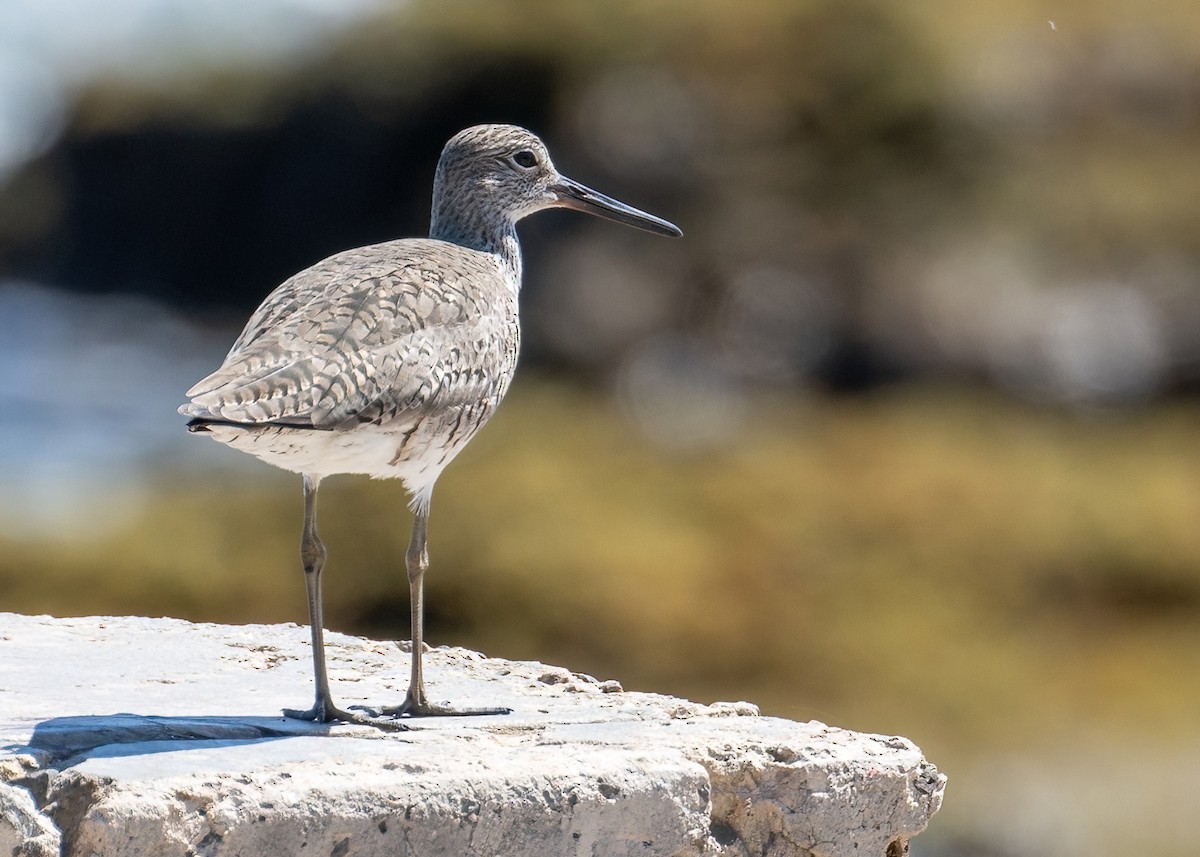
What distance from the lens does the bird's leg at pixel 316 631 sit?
5.60 metres

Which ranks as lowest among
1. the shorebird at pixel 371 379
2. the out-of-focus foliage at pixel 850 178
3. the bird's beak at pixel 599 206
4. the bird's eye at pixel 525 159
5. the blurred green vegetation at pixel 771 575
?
the blurred green vegetation at pixel 771 575

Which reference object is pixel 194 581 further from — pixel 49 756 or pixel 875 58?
pixel 875 58

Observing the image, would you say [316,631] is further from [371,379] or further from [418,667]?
[371,379]

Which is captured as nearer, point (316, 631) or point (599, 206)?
point (316, 631)

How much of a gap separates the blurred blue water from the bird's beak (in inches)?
283

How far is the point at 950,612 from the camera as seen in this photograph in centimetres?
1270

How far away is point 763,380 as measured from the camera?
54.3ft

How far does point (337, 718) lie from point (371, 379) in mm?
1143

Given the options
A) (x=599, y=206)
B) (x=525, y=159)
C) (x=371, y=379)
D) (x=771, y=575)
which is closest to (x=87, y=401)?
(x=771, y=575)

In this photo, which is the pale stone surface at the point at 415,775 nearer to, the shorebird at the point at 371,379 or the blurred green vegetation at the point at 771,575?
the shorebird at the point at 371,379

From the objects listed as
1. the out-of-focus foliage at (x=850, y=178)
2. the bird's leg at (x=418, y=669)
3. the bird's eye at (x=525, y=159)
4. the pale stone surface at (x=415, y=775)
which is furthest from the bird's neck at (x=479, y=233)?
the out-of-focus foliage at (x=850, y=178)

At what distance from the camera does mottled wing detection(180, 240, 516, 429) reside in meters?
5.25

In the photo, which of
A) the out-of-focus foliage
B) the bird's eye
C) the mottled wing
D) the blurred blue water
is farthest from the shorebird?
the out-of-focus foliage

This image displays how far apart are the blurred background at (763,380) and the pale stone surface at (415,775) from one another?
1260mm
